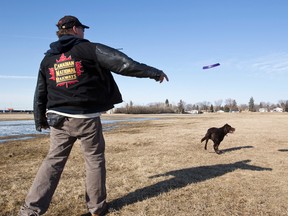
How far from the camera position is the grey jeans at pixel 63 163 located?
336 centimetres

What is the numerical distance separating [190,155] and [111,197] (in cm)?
459

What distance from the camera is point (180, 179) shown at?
5.61 m

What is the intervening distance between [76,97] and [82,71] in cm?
31

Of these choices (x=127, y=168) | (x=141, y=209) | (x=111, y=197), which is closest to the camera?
(x=141, y=209)

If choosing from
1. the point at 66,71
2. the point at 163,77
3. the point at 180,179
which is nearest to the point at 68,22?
the point at 66,71

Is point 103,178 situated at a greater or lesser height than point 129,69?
lesser

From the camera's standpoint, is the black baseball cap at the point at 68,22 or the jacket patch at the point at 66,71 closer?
the jacket patch at the point at 66,71

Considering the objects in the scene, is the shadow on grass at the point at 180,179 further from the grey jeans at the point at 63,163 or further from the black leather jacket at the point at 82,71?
the black leather jacket at the point at 82,71

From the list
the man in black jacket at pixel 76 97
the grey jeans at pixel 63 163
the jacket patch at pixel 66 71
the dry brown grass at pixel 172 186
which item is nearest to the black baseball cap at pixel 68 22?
the man in black jacket at pixel 76 97

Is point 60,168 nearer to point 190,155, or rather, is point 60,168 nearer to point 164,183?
point 164,183

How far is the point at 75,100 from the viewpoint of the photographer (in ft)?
11.1

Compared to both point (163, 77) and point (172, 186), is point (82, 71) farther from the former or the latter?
point (172, 186)

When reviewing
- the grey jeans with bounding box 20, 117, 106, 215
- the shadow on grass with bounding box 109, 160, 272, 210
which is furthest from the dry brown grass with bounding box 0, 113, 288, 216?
the grey jeans with bounding box 20, 117, 106, 215

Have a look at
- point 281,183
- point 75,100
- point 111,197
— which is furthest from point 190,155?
point 75,100
